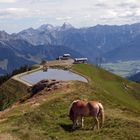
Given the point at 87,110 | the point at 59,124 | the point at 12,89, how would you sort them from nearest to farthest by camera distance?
the point at 87,110 < the point at 59,124 < the point at 12,89

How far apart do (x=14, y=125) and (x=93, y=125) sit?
7.27 m

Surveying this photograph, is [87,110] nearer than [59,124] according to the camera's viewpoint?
Yes

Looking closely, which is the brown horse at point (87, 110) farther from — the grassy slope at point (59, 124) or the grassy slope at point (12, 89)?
the grassy slope at point (12, 89)

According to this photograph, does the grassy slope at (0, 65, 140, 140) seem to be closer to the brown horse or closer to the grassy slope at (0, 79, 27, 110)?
the brown horse

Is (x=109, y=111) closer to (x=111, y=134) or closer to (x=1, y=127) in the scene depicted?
(x=111, y=134)

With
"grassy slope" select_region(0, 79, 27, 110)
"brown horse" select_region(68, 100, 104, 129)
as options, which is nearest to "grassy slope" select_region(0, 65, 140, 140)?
"brown horse" select_region(68, 100, 104, 129)

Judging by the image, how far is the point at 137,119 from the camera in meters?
40.2

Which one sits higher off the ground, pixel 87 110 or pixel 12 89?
pixel 87 110

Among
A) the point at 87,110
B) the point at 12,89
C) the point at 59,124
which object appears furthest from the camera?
the point at 12,89

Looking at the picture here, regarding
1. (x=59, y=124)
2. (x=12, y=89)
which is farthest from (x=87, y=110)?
(x=12, y=89)

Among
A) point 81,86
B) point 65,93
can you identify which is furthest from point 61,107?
point 81,86

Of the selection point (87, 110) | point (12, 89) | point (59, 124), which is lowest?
point (12, 89)

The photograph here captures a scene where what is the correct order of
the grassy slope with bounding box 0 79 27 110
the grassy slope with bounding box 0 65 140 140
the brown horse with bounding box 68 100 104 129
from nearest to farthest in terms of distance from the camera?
the grassy slope with bounding box 0 65 140 140, the brown horse with bounding box 68 100 104 129, the grassy slope with bounding box 0 79 27 110

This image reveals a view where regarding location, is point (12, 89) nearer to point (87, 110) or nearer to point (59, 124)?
point (59, 124)
